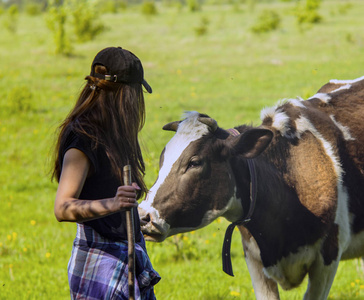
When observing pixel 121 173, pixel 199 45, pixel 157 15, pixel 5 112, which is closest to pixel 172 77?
pixel 5 112

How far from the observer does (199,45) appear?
1199 inches

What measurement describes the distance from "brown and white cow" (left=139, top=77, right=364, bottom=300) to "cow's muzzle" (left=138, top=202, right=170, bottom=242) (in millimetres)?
17

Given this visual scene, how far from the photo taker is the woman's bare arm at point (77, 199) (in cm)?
231

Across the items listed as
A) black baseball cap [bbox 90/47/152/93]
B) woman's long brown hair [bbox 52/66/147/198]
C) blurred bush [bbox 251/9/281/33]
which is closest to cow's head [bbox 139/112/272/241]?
woman's long brown hair [bbox 52/66/147/198]

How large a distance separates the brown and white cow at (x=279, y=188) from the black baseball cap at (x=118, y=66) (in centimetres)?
106

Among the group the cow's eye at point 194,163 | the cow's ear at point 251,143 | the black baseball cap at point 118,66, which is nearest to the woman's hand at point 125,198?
the black baseball cap at point 118,66

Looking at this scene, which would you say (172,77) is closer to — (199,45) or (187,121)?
(199,45)

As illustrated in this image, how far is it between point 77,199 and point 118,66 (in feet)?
2.30

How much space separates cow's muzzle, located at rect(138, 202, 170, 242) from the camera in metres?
3.34

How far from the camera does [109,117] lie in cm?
261

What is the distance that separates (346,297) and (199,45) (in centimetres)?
2654

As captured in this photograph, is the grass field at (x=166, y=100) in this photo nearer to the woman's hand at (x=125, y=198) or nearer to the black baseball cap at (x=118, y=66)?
the black baseball cap at (x=118, y=66)

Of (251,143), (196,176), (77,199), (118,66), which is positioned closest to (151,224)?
(196,176)

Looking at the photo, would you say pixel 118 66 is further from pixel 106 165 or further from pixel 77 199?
pixel 77 199
